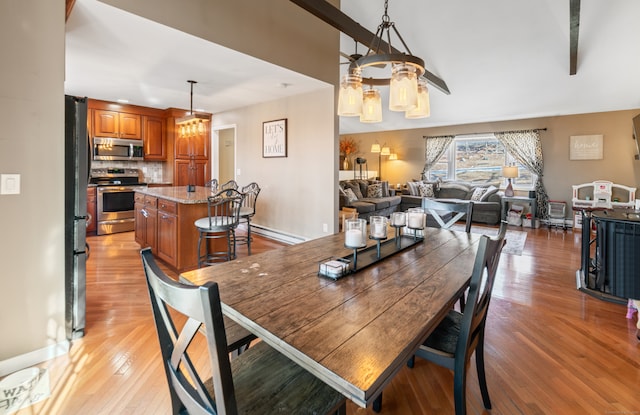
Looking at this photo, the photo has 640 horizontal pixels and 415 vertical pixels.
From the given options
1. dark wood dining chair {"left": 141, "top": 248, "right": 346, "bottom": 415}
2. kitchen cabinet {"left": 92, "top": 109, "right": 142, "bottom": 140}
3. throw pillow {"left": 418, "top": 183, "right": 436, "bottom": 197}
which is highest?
kitchen cabinet {"left": 92, "top": 109, "right": 142, "bottom": 140}

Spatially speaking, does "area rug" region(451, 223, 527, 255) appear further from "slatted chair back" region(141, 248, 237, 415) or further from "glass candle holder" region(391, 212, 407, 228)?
"slatted chair back" region(141, 248, 237, 415)

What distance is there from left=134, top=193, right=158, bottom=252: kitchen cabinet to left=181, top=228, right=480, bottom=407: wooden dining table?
2.90 meters

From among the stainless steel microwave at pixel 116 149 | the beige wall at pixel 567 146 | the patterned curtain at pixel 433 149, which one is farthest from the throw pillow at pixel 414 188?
the stainless steel microwave at pixel 116 149

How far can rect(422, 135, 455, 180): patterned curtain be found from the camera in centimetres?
840

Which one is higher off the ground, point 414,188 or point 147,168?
point 147,168

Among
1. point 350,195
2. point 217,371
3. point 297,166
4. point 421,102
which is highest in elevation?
point 421,102

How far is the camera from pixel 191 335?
2.79 feet

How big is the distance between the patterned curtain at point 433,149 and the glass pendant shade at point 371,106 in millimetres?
7099

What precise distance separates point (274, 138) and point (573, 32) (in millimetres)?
4609

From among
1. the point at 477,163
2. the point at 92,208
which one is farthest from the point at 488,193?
the point at 92,208

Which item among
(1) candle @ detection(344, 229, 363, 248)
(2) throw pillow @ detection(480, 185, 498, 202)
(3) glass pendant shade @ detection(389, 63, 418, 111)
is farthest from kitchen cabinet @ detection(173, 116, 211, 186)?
(2) throw pillow @ detection(480, 185, 498, 202)

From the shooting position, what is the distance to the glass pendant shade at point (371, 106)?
2025mm

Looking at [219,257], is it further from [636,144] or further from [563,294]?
[636,144]

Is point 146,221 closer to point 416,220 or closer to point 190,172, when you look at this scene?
point 190,172
